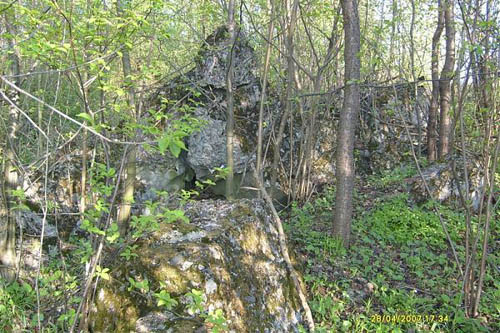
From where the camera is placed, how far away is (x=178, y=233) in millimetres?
3146

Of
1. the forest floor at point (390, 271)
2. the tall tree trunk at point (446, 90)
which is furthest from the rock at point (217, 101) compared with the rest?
the tall tree trunk at point (446, 90)

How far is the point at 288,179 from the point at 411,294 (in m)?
4.00

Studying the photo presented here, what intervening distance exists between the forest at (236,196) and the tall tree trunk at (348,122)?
0.02m

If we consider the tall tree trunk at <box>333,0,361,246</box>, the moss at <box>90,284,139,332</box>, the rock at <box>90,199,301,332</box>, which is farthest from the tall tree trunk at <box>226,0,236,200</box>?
the moss at <box>90,284,139,332</box>

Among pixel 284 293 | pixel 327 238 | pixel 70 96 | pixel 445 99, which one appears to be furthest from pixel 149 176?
pixel 445 99

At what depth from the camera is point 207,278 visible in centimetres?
275

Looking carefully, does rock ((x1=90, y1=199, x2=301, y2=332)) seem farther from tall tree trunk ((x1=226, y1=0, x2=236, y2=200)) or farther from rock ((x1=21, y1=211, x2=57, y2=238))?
rock ((x1=21, y1=211, x2=57, y2=238))

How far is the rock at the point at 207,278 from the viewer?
2463mm

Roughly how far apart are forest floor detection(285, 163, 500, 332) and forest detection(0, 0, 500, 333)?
0.03m

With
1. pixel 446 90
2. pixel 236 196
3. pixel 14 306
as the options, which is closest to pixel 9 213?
pixel 14 306

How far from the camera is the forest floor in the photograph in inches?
142

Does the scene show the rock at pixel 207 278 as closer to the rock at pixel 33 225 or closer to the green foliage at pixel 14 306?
the green foliage at pixel 14 306
